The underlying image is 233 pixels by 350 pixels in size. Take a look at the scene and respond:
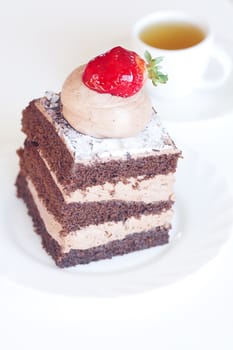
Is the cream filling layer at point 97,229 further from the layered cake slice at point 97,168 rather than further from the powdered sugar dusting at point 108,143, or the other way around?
the powdered sugar dusting at point 108,143

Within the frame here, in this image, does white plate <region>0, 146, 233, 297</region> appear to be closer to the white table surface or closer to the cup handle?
the white table surface

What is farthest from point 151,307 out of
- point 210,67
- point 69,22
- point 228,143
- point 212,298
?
point 69,22

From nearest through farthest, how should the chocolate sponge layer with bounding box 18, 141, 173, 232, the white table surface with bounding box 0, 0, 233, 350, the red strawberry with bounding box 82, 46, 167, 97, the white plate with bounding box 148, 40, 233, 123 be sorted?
1. the white table surface with bounding box 0, 0, 233, 350
2. the red strawberry with bounding box 82, 46, 167, 97
3. the chocolate sponge layer with bounding box 18, 141, 173, 232
4. the white plate with bounding box 148, 40, 233, 123

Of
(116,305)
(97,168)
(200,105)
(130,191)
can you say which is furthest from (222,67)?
(116,305)

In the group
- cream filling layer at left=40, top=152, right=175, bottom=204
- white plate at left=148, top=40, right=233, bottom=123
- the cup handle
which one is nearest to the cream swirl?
cream filling layer at left=40, top=152, right=175, bottom=204

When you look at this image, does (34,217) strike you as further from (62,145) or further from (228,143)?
(228,143)

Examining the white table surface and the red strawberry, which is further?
the red strawberry

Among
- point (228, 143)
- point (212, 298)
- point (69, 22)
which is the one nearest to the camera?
point (212, 298)
